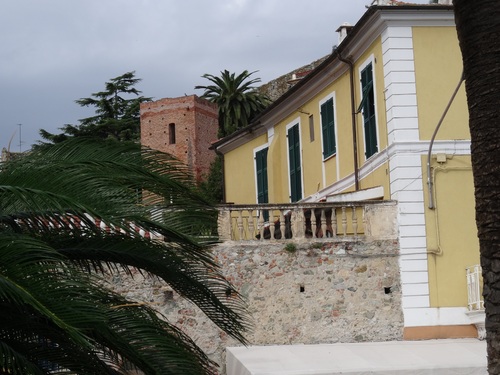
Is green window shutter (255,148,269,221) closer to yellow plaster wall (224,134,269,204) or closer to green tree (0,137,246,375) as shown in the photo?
yellow plaster wall (224,134,269,204)

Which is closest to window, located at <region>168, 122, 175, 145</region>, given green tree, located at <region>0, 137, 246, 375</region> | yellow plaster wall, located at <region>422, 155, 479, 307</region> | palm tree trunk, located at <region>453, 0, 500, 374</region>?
yellow plaster wall, located at <region>422, 155, 479, 307</region>

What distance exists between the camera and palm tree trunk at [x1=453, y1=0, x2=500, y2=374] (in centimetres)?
711

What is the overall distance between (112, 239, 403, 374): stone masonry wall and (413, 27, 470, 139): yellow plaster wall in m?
2.24

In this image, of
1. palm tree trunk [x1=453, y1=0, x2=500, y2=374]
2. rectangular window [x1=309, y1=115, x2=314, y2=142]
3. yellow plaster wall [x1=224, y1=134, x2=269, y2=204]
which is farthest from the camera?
yellow plaster wall [x1=224, y1=134, x2=269, y2=204]

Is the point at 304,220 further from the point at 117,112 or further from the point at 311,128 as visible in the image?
the point at 117,112

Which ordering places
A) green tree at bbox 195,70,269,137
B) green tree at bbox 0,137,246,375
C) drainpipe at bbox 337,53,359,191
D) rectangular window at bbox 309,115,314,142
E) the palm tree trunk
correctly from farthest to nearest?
green tree at bbox 195,70,269,137, rectangular window at bbox 309,115,314,142, drainpipe at bbox 337,53,359,191, the palm tree trunk, green tree at bbox 0,137,246,375

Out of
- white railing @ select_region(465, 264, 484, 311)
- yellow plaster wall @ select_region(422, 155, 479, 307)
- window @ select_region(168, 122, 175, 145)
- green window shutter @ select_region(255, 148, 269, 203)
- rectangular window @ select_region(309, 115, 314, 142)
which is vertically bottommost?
white railing @ select_region(465, 264, 484, 311)

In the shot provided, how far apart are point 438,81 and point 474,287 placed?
3683 millimetres

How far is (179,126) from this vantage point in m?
53.8

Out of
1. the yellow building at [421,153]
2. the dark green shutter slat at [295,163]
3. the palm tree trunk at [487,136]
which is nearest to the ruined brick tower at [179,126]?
the dark green shutter slat at [295,163]

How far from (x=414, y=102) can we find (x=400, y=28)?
52.4 inches

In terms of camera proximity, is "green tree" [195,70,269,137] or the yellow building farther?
"green tree" [195,70,269,137]

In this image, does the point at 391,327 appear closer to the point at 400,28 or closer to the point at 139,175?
the point at 400,28

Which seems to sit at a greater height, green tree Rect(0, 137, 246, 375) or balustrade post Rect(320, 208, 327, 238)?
balustrade post Rect(320, 208, 327, 238)
